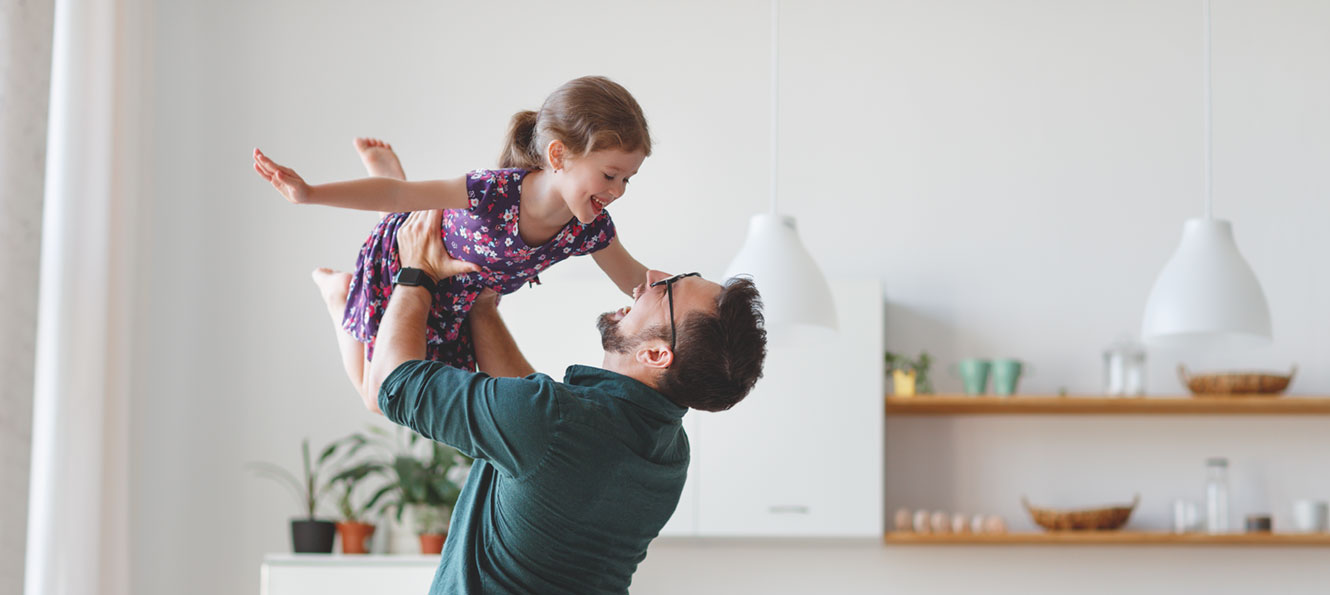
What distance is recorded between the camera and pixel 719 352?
6.80 feet

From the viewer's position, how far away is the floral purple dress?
2053 mm

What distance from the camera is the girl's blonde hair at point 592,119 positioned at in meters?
1.96

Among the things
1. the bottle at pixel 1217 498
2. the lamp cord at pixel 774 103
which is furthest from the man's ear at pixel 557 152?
the bottle at pixel 1217 498

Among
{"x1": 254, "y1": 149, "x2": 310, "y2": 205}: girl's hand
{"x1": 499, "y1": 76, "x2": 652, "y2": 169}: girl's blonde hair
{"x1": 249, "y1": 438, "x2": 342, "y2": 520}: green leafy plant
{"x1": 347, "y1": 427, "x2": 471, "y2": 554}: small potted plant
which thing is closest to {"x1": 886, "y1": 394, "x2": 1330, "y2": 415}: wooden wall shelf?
{"x1": 347, "y1": 427, "x2": 471, "y2": 554}: small potted plant

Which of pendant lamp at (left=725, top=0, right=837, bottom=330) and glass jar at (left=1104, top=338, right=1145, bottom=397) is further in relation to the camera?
glass jar at (left=1104, top=338, right=1145, bottom=397)

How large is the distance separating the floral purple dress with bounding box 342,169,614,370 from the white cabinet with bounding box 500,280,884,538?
216 cm

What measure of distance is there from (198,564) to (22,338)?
145 centimetres

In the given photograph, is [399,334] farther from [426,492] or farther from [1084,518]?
[1084,518]

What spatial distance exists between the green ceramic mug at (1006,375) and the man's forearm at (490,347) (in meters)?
2.59

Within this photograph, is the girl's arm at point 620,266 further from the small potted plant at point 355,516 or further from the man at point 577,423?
the small potted plant at point 355,516

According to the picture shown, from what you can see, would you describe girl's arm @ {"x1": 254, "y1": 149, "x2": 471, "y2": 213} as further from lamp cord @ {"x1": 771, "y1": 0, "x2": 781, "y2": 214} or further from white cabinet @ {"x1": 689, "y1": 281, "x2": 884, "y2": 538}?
white cabinet @ {"x1": 689, "y1": 281, "x2": 884, "y2": 538}

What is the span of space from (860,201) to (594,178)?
3103 mm

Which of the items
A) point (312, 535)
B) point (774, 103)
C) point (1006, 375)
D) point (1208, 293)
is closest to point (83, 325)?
point (312, 535)

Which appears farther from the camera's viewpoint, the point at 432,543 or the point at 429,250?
the point at 432,543
